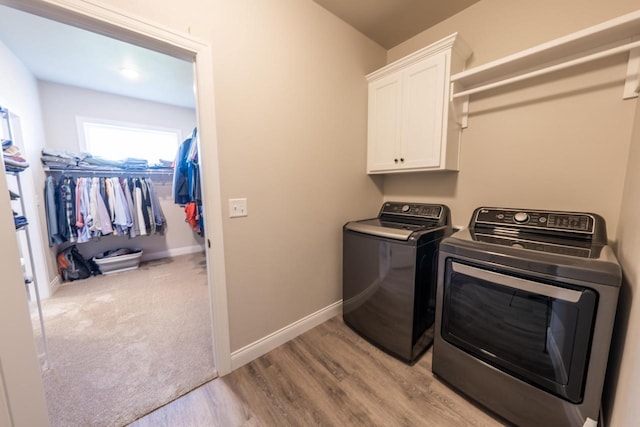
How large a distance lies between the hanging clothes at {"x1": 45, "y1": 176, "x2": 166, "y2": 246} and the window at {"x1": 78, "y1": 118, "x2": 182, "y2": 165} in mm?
556

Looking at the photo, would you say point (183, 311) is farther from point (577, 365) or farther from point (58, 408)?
point (577, 365)

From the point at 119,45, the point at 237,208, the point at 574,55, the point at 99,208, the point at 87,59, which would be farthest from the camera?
the point at 99,208

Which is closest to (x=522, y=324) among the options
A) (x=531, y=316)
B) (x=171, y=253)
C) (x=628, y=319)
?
(x=531, y=316)

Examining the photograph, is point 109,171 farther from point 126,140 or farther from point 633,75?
point 633,75

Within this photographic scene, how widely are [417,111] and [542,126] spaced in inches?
30.8

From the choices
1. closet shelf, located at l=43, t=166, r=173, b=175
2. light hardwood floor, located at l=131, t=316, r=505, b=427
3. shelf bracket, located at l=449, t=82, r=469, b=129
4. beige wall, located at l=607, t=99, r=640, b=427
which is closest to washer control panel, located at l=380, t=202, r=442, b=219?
shelf bracket, located at l=449, t=82, r=469, b=129

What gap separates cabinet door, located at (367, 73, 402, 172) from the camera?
1927 millimetres

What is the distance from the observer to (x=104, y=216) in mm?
3139

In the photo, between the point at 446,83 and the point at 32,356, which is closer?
the point at 32,356

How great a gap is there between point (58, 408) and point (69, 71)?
11.3 feet

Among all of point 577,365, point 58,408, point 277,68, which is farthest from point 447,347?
point 58,408

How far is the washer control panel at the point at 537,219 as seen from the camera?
4.31ft

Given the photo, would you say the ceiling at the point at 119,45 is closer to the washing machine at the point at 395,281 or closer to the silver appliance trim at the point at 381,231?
the washing machine at the point at 395,281

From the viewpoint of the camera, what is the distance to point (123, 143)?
3.62 metres
